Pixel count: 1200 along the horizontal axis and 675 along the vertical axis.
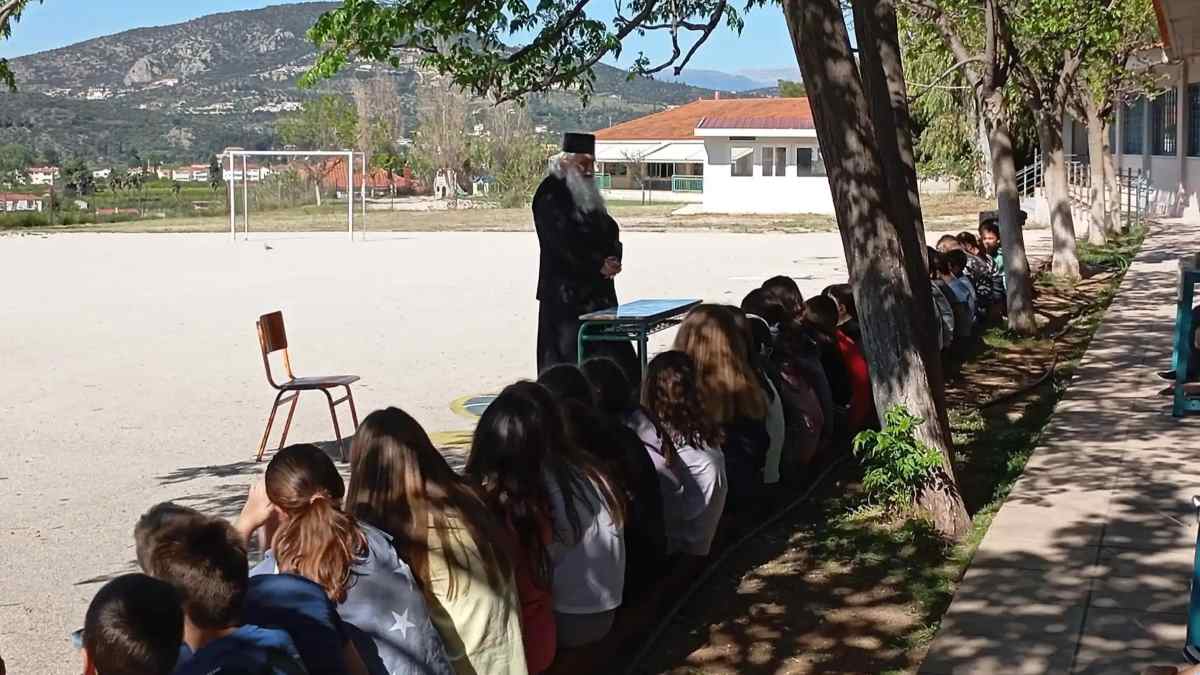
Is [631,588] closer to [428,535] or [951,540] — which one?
[428,535]

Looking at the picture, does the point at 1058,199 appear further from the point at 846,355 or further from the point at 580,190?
the point at 846,355

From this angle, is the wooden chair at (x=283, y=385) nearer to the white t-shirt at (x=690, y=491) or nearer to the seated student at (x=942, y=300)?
the white t-shirt at (x=690, y=491)

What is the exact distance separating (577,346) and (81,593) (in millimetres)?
3761

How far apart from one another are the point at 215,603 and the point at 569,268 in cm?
627

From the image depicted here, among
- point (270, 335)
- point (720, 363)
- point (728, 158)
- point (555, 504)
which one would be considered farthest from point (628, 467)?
point (728, 158)

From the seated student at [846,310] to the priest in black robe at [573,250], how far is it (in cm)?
126

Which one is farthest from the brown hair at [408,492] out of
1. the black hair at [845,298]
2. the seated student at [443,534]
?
the black hair at [845,298]

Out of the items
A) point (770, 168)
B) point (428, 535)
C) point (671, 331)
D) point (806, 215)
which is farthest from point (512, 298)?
point (770, 168)

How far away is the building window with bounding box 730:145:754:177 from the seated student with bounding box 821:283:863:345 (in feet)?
188

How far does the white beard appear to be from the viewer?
917cm

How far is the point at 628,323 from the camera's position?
8.46 metres

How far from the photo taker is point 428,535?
4059 millimetres

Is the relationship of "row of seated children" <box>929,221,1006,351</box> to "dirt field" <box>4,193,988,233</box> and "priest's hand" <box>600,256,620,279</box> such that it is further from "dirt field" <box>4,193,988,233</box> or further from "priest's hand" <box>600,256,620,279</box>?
"dirt field" <box>4,193,988,233</box>

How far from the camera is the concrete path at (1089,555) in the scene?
17.1 feet
